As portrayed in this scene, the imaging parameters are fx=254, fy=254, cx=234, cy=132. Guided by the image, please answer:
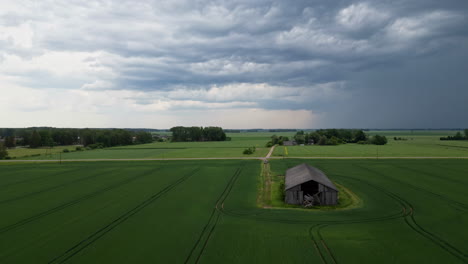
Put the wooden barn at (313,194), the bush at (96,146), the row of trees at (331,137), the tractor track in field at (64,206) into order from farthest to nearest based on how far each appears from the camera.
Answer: the row of trees at (331,137), the bush at (96,146), the wooden barn at (313,194), the tractor track in field at (64,206)

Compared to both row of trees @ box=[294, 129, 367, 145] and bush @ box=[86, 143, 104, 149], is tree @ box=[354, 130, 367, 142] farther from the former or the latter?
bush @ box=[86, 143, 104, 149]

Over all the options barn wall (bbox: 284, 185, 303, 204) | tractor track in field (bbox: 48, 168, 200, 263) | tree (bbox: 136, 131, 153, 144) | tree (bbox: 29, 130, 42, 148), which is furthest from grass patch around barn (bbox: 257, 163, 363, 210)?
tree (bbox: 136, 131, 153, 144)

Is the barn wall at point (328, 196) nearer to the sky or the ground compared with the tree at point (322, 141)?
nearer to the ground

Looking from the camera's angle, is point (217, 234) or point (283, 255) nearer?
point (283, 255)

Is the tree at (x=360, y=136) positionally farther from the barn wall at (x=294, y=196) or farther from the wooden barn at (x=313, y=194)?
the barn wall at (x=294, y=196)

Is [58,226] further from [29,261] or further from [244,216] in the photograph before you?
[244,216]

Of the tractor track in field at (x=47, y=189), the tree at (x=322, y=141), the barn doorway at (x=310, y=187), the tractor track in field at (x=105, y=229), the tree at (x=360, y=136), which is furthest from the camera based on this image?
the tree at (x=360, y=136)

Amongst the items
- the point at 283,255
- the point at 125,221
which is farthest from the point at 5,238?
the point at 283,255

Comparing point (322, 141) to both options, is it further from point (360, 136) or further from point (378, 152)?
point (378, 152)

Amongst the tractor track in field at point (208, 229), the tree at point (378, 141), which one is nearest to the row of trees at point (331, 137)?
the tree at point (378, 141)
